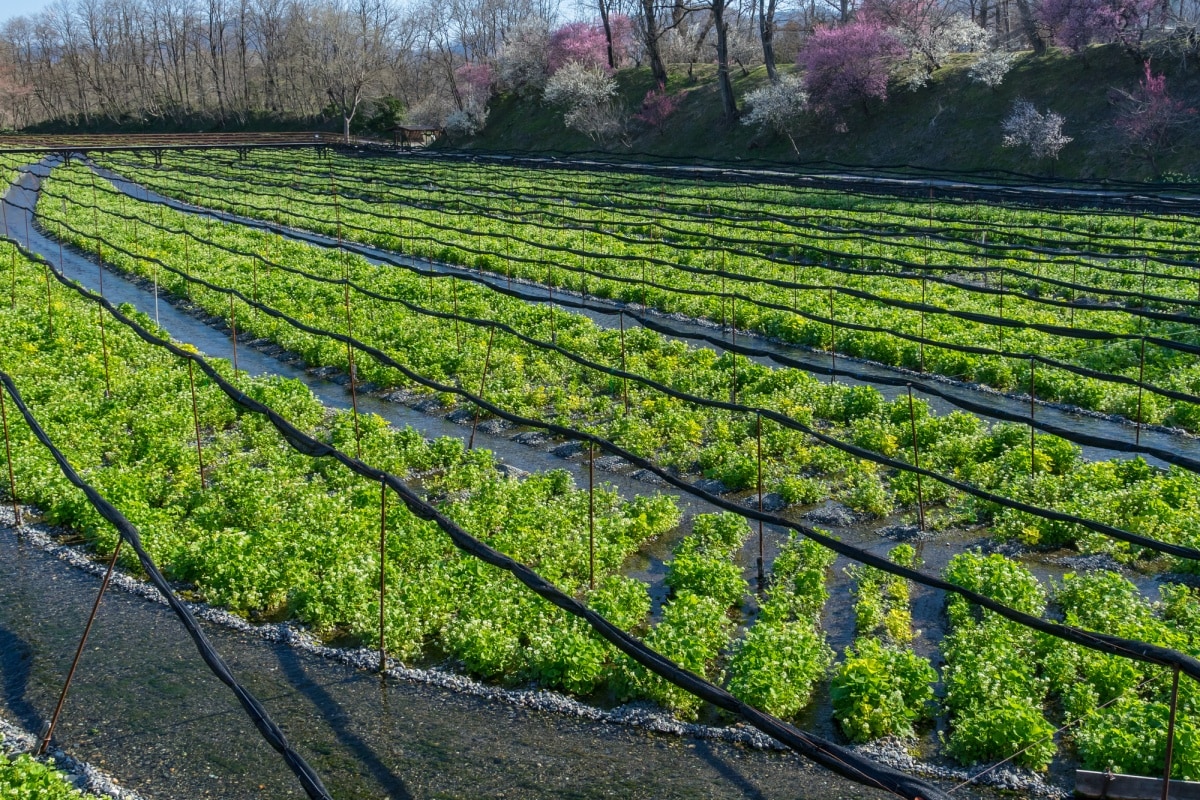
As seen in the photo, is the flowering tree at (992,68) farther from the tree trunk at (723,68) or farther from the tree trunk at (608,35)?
the tree trunk at (608,35)

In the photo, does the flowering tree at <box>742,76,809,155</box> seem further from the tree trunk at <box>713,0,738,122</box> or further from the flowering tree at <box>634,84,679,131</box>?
the flowering tree at <box>634,84,679,131</box>

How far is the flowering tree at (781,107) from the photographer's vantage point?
61.6m

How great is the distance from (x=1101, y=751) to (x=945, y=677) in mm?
1524

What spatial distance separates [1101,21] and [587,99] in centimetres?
3519

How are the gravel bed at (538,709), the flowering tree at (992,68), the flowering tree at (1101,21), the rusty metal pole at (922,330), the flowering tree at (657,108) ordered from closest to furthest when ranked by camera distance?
the gravel bed at (538,709), the rusty metal pole at (922,330), the flowering tree at (1101,21), the flowering tree at (992,68), the flowering tree at (657,108)

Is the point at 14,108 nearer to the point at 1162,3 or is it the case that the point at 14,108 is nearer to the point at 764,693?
the point at 1162,3

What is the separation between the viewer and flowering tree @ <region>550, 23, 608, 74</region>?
83312 mm

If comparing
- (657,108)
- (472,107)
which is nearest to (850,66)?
(657,108)

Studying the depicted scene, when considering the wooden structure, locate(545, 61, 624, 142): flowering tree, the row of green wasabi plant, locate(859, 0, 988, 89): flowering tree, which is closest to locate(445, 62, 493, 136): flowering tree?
the wooden structure

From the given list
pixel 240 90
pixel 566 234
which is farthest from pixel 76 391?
pixel 240 90

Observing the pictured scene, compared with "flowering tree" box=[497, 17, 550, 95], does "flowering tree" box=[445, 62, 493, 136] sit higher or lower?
lower

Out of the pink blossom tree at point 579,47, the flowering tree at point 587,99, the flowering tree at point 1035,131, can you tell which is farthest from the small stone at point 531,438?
the pink blossom tree at point 579,47

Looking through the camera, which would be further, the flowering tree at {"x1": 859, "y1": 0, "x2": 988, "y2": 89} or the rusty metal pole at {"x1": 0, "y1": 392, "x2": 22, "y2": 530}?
the flowering tree at {"x1": 859, "y1": 0, "x2": 988, "y2": 89}

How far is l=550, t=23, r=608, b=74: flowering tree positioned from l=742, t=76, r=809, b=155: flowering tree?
74.9ft
